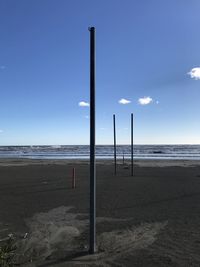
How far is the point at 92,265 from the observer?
634 centimetres

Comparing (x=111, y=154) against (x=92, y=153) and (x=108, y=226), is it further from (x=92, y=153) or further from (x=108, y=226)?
(x=92, y=153)

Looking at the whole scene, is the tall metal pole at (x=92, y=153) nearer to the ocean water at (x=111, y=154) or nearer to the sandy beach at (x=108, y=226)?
the sandy beach at (x=108, y=226)

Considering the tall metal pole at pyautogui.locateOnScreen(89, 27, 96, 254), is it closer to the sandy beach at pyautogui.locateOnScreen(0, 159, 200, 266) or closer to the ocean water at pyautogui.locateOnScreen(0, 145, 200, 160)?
the sandy beach at pyautogui.locateOnScreen(0, 159, 200, 266)

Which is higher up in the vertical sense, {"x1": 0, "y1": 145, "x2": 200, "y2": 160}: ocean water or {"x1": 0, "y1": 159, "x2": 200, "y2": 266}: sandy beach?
{"x1": 0, "y1": 145, "x2": 200, "y2": 160}: ocean water

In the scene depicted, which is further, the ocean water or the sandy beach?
the ocean water

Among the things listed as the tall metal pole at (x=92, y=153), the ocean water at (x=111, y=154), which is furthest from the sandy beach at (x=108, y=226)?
the ocean water at (x=111, y=154)

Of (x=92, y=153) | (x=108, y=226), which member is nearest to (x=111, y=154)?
(x=108, y=226)

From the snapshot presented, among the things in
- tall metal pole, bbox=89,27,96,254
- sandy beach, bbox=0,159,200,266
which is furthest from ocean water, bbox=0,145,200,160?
tall metal pole, bbox=89,27,96,254

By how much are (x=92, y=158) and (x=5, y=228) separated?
12.2 feet

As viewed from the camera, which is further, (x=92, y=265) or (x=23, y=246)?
(x=23, y=246)

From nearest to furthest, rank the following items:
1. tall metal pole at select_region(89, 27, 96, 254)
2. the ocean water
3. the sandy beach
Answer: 1. the sandy beach
2. tall metal pole at select_region(89, 27, 96, 254)
3. the ocean water

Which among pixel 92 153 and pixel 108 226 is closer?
pixel 92 153

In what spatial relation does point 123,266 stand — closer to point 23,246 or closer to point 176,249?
point 176,249

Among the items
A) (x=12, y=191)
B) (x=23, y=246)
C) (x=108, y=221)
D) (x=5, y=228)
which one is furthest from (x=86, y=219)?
(x=12, y=191)
